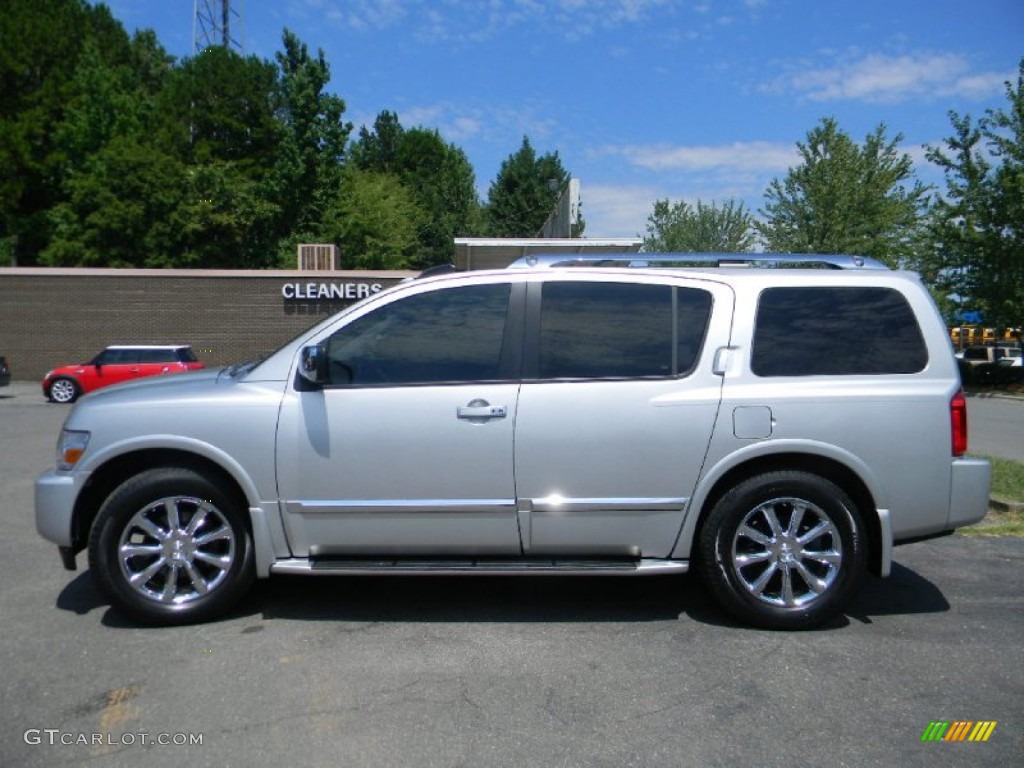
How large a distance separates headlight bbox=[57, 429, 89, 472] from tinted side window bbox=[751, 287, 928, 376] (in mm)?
3623

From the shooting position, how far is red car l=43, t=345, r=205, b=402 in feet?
66.1

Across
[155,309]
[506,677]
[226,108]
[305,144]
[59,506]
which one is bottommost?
[506,677]

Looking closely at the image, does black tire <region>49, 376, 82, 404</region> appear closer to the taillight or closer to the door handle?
the door handle

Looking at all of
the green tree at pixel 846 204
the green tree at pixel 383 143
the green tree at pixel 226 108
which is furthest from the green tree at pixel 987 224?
the green tree at pixel 383 143

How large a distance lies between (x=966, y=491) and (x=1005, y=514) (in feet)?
10.5

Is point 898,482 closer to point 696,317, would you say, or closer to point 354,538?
point 696,317

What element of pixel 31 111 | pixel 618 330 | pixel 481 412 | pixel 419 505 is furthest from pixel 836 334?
pixel 31 111

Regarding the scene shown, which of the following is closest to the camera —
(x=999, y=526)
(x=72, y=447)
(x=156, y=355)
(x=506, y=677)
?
(x=506, y=677)

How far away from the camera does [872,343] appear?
4645 mm

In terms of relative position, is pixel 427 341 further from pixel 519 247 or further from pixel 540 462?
pixel 519 247

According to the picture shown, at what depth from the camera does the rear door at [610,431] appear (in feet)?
14.5

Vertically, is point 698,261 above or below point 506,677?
above

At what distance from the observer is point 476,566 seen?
4.50 m

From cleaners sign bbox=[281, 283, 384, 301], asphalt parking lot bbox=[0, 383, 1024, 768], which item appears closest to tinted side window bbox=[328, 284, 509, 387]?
asphalt parking lot bbox=[0, 383, 1024, 768]
